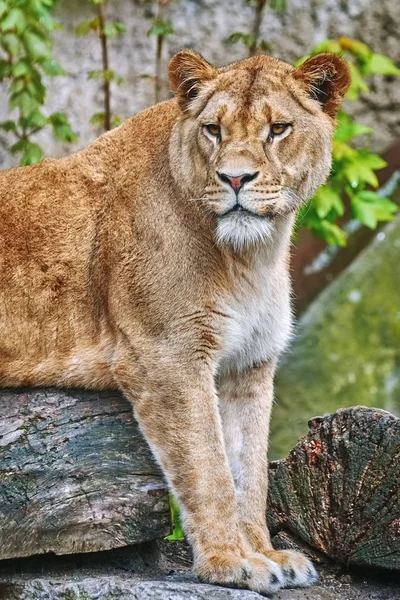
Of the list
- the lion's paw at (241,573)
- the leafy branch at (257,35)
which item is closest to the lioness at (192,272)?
the lion's paw at (241,573)

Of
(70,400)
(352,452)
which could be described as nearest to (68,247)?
(70,400)

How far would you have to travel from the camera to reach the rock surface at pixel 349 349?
24.6 ft

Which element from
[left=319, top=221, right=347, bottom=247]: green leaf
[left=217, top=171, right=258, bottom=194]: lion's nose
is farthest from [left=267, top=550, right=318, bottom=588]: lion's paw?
[left=319, top=221, right=347, bottom=247]: green leaf

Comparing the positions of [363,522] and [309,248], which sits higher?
[309,248]

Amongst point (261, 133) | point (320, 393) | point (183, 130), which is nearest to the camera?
point (261, 133)

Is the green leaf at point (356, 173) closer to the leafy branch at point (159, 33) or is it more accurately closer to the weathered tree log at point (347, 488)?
the leafy branch at point (159, 33)

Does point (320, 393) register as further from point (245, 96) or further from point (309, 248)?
point (245, 96)

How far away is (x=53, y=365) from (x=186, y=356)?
591 millimetres

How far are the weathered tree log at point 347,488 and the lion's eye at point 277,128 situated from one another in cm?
102

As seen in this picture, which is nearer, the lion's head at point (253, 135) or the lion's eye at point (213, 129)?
the lion's head at point (253, 135)

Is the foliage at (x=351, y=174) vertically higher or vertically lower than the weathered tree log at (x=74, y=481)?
higher

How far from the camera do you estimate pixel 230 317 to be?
388 cm

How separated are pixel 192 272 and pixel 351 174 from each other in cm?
195

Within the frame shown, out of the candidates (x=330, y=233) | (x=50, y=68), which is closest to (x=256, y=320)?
(x=330, y=233)
